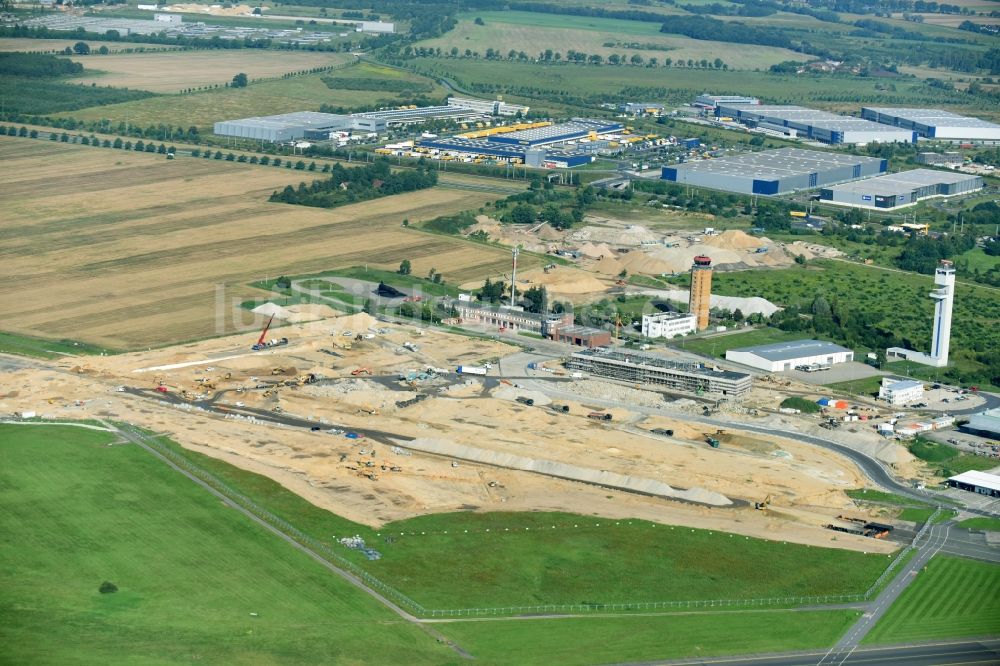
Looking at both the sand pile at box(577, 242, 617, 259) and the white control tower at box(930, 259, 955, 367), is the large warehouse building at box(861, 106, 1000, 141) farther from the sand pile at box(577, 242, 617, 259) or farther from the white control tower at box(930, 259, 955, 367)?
the white control tower at box(930, 259, 955, 367)

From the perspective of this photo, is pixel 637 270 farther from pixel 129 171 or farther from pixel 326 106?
pixel 326 106

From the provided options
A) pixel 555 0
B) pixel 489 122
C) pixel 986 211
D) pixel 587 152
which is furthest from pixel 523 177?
pixel 555 0

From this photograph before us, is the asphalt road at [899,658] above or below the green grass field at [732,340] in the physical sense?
below

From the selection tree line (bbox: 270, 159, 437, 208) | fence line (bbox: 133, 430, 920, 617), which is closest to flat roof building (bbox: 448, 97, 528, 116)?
tree line (bbox: 270, 159, 437, 208)

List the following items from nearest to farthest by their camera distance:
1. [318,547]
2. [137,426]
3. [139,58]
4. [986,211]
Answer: [318,547]
[137,426]
[986,211]
[139,58]

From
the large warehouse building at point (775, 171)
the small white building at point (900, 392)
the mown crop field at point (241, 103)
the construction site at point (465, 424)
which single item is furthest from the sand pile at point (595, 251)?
the mown crop field at point (241, 103)

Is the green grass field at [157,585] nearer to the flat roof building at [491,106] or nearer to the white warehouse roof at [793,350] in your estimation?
the white warehouse roof at [793,350]
